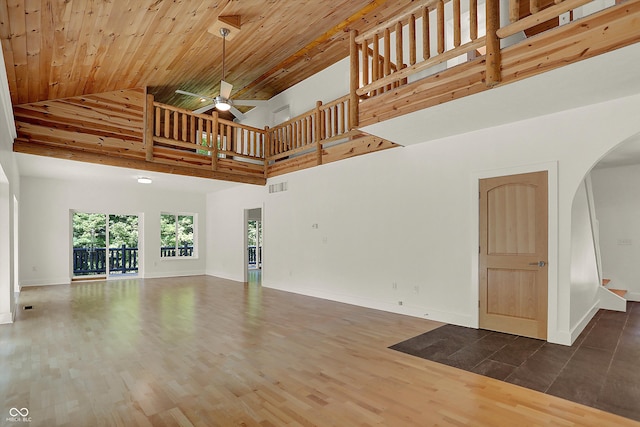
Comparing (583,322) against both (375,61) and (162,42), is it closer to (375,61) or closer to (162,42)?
(375,61)

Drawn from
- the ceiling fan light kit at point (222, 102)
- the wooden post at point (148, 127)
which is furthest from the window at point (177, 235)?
the ceiling fan light kit at point (222, 102)

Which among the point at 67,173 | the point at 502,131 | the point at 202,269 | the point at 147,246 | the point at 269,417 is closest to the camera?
the point at 269,417

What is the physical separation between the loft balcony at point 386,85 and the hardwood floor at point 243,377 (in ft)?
8.91

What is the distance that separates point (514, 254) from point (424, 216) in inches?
51.3

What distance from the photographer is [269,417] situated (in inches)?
90.1

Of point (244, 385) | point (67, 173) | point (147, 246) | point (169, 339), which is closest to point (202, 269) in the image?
point (147, 246)

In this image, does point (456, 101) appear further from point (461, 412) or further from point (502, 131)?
point (461, 412)

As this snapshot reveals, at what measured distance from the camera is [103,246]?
32.3 ft

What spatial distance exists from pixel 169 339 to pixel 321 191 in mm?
3873

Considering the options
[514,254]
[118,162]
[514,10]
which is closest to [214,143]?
[118,162]

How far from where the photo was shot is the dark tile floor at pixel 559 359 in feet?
8.76
